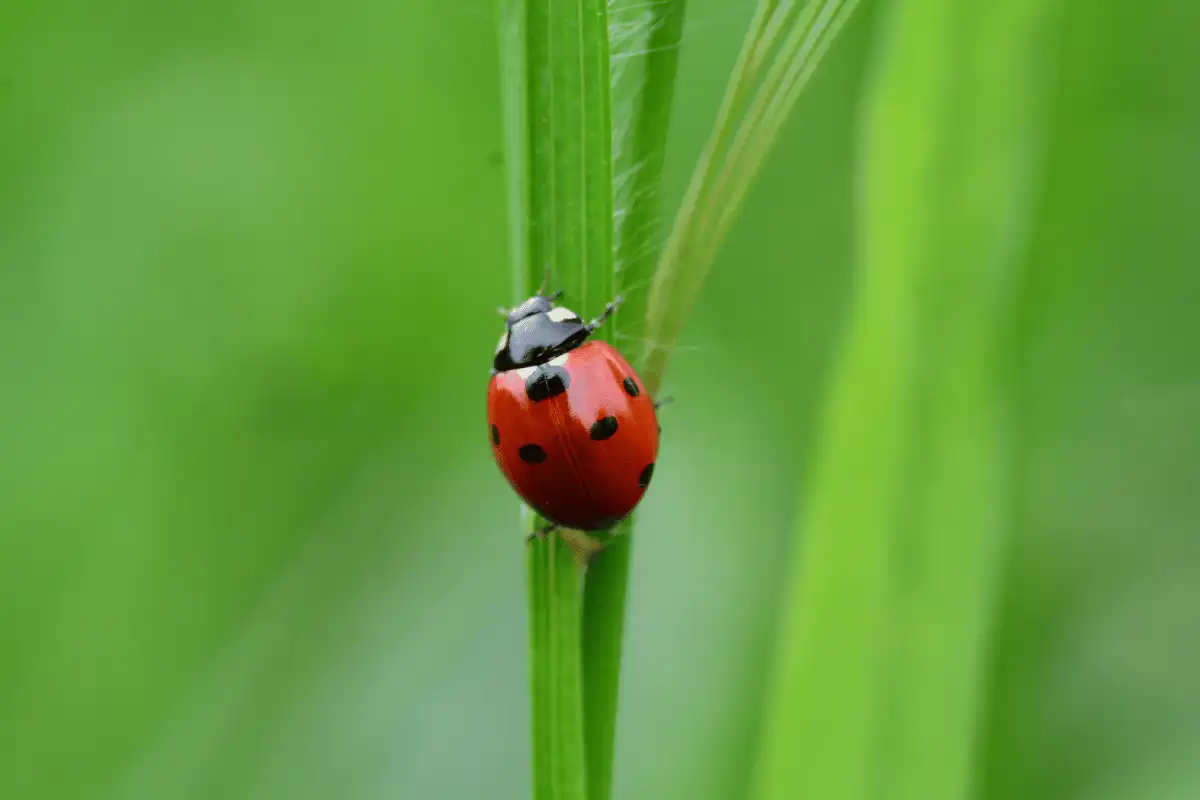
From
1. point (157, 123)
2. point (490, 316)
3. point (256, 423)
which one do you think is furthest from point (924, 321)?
point (157, 123)

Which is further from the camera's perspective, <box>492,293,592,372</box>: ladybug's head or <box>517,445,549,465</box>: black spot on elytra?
<box>517,445,549,465</box>: black spot on elytra

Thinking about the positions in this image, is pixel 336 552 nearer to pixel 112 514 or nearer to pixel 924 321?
pixel 112 514

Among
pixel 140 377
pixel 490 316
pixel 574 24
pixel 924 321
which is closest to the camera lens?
pixel 574 24

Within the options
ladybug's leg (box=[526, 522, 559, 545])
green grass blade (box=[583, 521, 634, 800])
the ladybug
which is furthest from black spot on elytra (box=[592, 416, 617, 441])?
green grass blade (box=[583, 521, 634, 800])

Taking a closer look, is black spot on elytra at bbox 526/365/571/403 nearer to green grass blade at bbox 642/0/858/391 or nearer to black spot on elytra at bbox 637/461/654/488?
black spot on elytra at bbox 637/461/654/488

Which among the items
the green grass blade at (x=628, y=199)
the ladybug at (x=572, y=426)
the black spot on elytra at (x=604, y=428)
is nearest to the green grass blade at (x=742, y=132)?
the green grass blade at (x=628, y=199)

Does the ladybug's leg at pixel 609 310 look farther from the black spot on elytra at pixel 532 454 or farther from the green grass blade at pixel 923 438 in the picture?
the black spot on elytra at pixel 532 454
